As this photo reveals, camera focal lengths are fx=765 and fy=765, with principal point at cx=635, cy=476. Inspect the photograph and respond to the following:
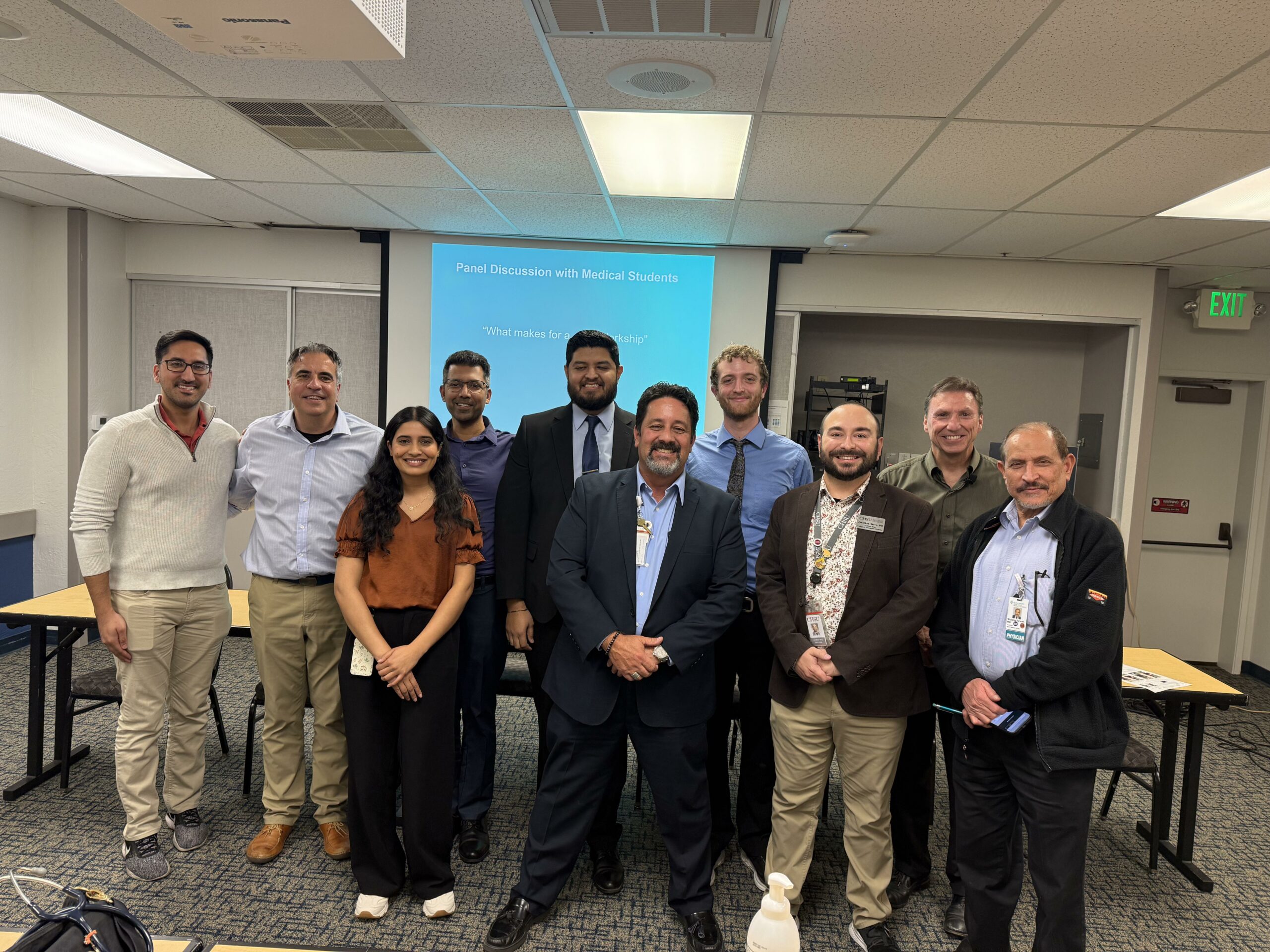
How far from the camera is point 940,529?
8.53 feet

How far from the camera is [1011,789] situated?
2180 mm

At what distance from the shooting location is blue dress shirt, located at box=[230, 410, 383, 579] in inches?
103

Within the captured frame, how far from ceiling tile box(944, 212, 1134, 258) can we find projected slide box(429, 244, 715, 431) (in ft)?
5.56

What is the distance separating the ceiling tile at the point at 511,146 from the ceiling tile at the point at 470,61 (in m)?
0.12

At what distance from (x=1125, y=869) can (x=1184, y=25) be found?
2.87m

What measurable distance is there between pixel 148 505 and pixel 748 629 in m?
2.10

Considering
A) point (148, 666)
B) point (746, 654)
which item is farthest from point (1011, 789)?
point (148, 666)

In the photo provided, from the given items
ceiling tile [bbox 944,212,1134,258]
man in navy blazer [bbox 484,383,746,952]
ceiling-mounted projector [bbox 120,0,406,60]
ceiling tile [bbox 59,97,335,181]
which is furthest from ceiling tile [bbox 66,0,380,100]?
ceiling tile [bbox 944,212,1134,258]

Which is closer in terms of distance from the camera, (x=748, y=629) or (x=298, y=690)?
(x=748, y=629)

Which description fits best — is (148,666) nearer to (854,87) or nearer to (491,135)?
(491,135)

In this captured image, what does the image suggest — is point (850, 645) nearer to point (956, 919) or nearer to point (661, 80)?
point (956, 919)

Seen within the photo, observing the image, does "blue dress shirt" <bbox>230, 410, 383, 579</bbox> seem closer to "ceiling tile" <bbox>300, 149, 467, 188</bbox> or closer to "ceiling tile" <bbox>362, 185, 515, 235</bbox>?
"ceiling tile" <bbox>300, 149, 467, 188</bbox>

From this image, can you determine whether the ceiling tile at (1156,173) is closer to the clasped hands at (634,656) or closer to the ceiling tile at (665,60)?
the ceiling tile at (665,60)

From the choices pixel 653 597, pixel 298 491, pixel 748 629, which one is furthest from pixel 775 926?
pixel 298 491
